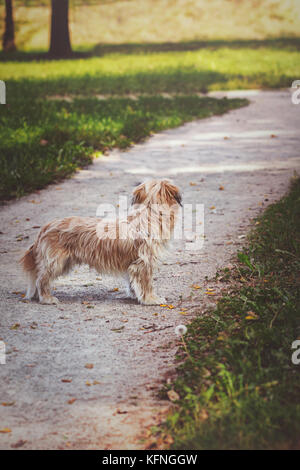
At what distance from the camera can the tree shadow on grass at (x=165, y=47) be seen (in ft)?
96.5

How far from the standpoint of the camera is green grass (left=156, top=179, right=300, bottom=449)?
10.3 feet

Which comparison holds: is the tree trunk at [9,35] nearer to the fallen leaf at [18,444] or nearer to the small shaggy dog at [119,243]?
the small shaggy dog at [119,243]

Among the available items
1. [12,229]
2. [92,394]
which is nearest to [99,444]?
[92,394]

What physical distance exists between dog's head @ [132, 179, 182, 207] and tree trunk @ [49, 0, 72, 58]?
79.8ft

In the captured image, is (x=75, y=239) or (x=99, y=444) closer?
(x=99, y=444)

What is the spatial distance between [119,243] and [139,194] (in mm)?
462

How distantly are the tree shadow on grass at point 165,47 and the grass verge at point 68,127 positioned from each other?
13095 mm

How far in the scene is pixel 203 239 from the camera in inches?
275

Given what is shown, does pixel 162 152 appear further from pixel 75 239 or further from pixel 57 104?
pixel 75 239

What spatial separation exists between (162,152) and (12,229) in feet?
16.1

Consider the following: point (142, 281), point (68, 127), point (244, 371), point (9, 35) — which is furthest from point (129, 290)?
point (9, 35)

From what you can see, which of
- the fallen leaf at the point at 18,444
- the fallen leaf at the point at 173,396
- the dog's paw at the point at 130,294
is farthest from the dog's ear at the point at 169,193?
the fallen leaf at the point at 18,444

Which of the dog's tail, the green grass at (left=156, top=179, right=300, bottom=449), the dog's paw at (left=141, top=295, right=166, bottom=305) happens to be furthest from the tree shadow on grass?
the green grass at (left=156, top=179, right=300, bottom=449)

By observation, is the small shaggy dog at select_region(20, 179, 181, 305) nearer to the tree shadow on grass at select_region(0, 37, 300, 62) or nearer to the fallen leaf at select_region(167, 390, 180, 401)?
the fallen leaf at select_region(167, 390, 180, 401)
